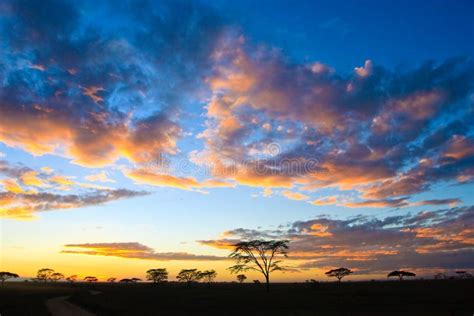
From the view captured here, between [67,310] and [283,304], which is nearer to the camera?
[67,310]

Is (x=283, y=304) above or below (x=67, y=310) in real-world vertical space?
above

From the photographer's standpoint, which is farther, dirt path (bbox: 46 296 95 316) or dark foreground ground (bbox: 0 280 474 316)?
dirt path (bbox: 46 296 95 316)

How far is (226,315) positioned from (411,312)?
1788 cm

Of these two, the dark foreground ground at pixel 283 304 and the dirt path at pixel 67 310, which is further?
the dirt path at pixel 67 310

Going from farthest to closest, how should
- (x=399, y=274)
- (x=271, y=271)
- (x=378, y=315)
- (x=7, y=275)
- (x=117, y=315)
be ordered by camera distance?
1. (x=7, y=275)
2. (x=399, y=274)
3. (x=271, y=271)
4. (x=117, y=315)
5. (x=378, y=315)

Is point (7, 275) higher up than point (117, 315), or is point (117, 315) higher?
point (7, 275)

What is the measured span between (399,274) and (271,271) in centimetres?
7293

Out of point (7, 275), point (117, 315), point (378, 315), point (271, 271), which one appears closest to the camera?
point (378, 315)

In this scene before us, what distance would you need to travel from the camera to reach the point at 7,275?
188 meters

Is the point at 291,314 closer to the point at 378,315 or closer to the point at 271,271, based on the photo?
the point at 378,315

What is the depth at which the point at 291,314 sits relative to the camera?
40500 millimetres

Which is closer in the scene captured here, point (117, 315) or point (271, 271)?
point (117, 315)

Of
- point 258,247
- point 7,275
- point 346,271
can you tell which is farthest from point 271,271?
point 7,275

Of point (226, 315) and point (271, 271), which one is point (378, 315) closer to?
point (226, 315)
